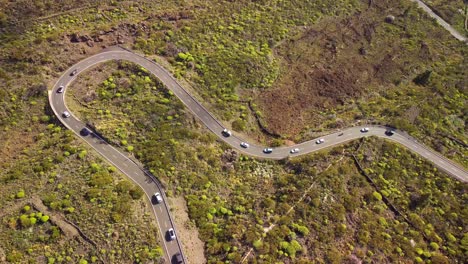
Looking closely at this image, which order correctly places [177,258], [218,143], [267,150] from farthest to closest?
[218,143] → [267,150] → [177,258]

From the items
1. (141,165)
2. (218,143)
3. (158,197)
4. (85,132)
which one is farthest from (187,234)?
(85,132)

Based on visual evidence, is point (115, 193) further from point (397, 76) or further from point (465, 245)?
point (397, 76)

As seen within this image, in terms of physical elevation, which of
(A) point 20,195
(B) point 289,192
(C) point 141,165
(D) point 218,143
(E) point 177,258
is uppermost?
(A) point 20,195

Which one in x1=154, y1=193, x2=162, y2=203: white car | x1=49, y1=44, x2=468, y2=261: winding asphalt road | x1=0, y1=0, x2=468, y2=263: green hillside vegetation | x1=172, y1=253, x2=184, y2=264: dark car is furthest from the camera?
x1=49, y1=44, x2=468, y2=261: winding asphalt road

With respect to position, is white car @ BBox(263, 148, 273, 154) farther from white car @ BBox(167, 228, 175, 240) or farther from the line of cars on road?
white car @ BBox(167, 228, 175, 240)

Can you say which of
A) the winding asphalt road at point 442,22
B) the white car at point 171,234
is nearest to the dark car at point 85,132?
the white car at point 171,234

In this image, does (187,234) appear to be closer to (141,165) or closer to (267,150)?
(141,165)

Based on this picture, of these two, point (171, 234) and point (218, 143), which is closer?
point (171, 234)

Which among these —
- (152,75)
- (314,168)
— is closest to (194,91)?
(152,75)

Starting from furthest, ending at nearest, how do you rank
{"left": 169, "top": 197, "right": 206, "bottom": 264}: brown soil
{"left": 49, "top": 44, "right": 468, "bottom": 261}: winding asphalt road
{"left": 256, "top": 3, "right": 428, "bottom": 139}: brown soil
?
{"left": 256, "top": 3, "right": 428, "bottom": 139}: brown soil
{"left": 49, "top": 44, "right": 468, "bottom": 261}: winding asphalt road
{"left": 169, "top": 197, "right": 206, "bottom": 264}: brown soil

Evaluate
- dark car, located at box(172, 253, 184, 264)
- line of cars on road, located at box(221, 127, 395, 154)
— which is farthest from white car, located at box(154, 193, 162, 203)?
line of cars on road, located at box(221, 127, 395, 154)
